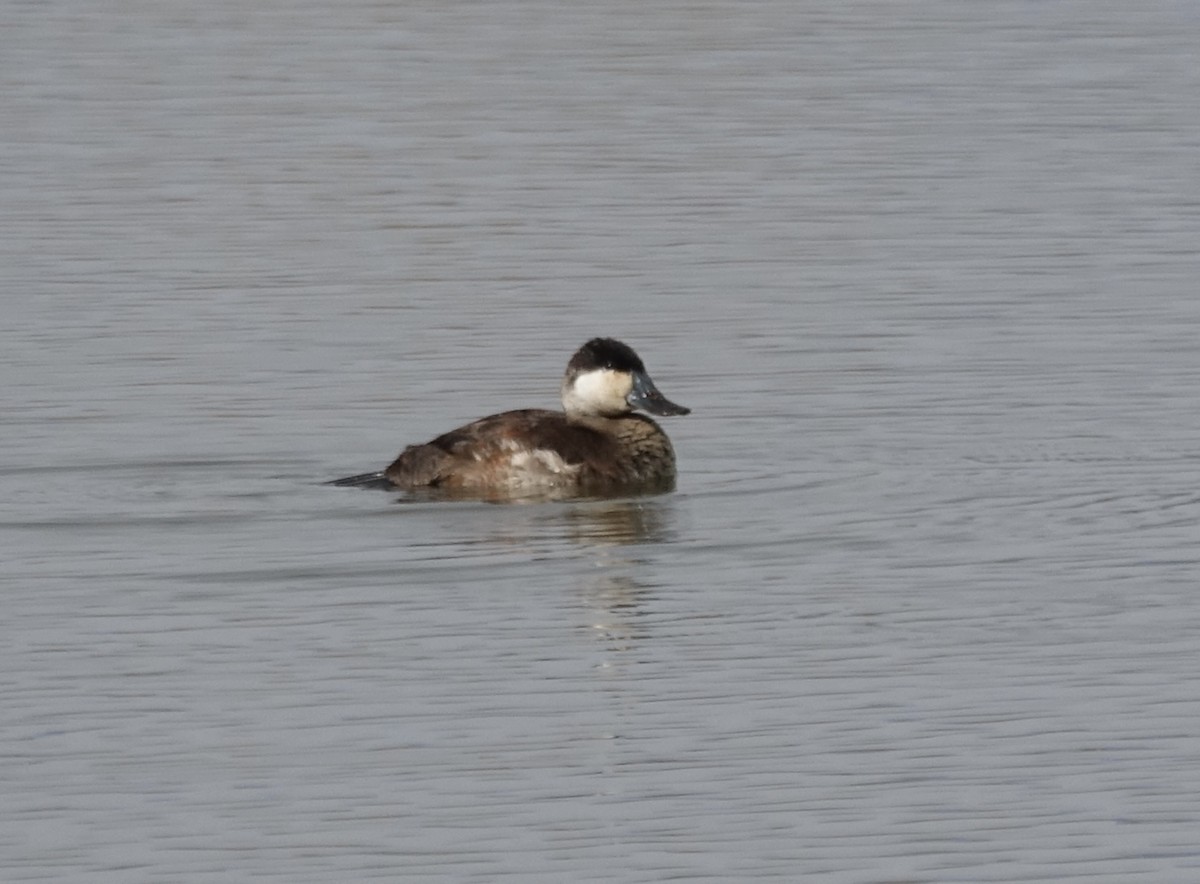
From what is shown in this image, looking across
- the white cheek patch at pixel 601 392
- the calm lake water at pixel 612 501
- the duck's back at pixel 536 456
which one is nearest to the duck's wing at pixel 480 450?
the duck's back at pixel 536 456

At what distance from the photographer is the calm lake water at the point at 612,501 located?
25.1 feet

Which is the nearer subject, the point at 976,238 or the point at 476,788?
the point at 476,788

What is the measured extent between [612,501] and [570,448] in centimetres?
32

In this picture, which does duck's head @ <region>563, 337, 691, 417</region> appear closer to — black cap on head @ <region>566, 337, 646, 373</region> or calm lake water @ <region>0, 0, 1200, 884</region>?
black cap on head @ <region>566, 337, 646, 373</region>

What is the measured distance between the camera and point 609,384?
1285 cm

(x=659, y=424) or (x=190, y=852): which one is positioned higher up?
(x=659, y=424)

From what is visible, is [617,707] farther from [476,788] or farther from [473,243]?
[473,243]

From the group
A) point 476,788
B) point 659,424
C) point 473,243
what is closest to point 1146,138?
point 473,243

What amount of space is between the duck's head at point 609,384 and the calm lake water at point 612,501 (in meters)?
0.35

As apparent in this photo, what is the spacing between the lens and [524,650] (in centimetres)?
929

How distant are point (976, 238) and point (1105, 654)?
8239 millimetres

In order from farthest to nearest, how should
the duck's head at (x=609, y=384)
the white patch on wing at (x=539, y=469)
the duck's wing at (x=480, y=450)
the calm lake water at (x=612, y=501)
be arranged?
the duck's head at (x=609, y=384) → the white patch on wing at (x=539, y=469) → the duck's wing at (x=480, y=450) → the calm lake water at (x=612, y=501)

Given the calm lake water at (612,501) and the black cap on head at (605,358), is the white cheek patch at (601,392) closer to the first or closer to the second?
the black cap on head at (605,358)

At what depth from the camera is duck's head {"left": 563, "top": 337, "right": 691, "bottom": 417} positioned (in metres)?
12.8
